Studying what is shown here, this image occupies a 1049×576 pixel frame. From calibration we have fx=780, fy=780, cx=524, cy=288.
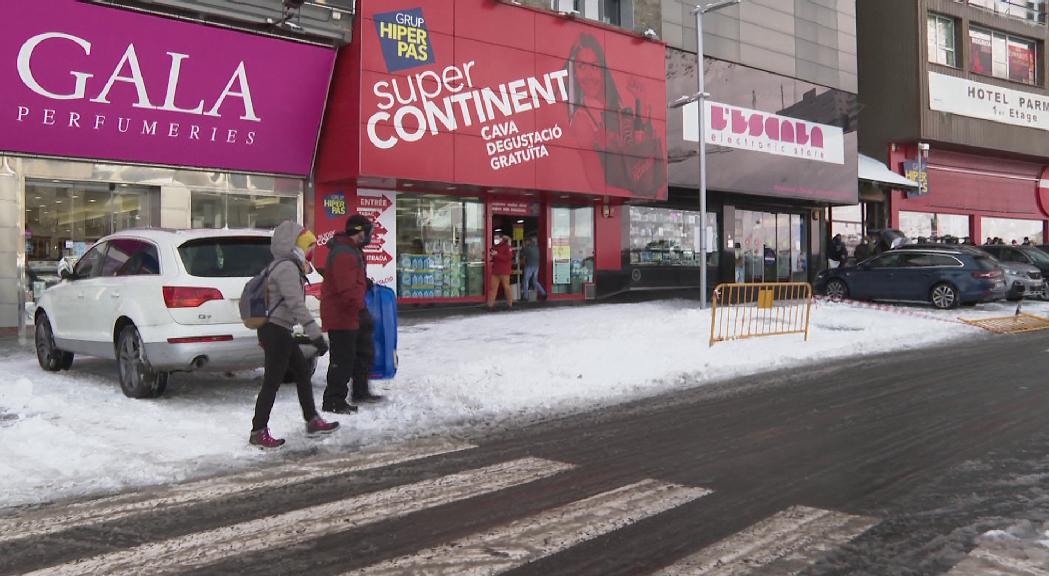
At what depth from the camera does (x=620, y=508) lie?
14.7 feet

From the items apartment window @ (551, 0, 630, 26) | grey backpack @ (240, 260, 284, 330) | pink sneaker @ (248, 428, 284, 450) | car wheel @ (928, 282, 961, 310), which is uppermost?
apartment window @ (551, 0, 630, 26)

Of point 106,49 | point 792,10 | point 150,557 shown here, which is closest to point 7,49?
point 106,49

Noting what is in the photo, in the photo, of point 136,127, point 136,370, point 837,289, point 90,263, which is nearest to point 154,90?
point 136,127

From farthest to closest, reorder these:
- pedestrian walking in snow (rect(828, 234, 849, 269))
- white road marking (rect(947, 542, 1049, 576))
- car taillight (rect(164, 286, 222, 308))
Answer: pedestrian walking in snow (rect(828, 234, 849, 269))
car taillight (rect(164, 286, 222, 308))
white road marking (rect(947, 542, 1049, 576))

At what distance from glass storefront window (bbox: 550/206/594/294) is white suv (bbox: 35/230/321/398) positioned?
12973 millimetres

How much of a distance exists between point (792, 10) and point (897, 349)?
1742 cm

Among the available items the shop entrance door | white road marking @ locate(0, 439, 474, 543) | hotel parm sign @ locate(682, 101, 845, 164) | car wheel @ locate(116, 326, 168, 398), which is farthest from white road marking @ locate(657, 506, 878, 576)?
hotel parm sign @ locate(682, 101, 845, 164)

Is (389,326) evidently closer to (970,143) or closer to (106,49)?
(106,49)

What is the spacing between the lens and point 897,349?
12.6 m

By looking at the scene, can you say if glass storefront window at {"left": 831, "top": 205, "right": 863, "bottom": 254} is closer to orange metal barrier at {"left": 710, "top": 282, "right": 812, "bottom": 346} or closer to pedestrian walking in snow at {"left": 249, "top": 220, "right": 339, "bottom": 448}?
orange metal barrier at {"left": 710, "top": 282, "right": 812, "bottom": 346}

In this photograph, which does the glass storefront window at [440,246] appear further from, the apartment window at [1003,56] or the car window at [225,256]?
the apartment window at [1003,56]

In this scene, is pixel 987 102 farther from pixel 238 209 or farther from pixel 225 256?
pixel 225 256

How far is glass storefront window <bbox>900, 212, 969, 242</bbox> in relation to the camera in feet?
107

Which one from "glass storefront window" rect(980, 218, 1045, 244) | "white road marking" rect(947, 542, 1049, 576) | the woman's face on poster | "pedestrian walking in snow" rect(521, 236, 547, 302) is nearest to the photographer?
"white road marking" rect(947, 542, 1049, 576)
